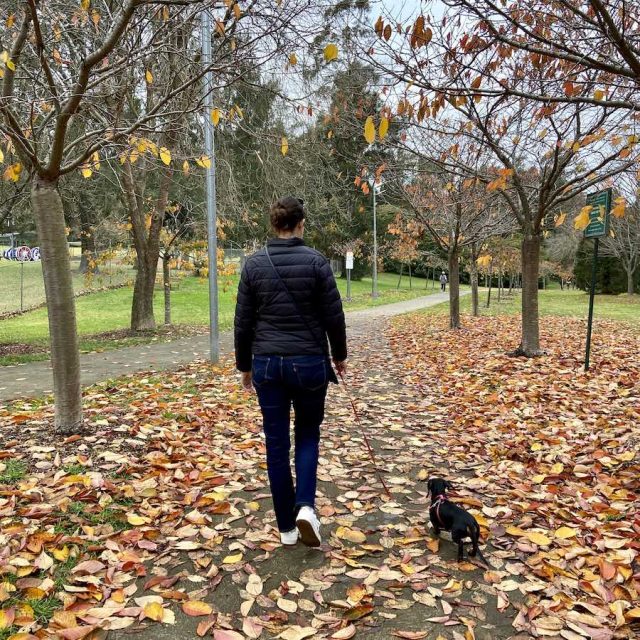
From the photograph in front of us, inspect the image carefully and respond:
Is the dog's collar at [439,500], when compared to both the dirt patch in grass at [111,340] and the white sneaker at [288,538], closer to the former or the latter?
the white sneaker at [288,538]

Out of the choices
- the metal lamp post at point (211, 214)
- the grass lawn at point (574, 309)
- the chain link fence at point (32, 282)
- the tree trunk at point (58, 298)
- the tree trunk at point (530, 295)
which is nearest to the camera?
the tree trunk at point (58, 298)

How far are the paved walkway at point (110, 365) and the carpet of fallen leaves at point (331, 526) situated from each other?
6.08 ft

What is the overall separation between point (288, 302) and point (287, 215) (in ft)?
1.72

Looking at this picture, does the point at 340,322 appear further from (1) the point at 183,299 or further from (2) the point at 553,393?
(1) the point at 183,299

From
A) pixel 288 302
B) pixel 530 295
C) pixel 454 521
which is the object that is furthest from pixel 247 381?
pixel 530 295

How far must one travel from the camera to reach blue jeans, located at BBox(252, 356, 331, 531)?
289cm

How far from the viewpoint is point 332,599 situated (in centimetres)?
262

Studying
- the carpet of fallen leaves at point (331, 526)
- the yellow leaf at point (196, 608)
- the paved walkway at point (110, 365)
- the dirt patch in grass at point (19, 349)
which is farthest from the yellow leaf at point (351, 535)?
the dirt patch in grass at point (19, 349)

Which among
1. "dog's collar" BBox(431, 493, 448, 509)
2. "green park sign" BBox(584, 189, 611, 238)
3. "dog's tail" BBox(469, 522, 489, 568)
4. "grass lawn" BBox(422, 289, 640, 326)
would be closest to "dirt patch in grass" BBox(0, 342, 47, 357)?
"dog's collar" BBox(431, 493, 448, 509)

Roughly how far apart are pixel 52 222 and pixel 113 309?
65.4 feet

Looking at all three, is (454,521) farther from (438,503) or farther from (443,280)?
(443,280)

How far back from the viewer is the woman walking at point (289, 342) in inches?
114

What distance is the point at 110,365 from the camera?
9102 millimetres

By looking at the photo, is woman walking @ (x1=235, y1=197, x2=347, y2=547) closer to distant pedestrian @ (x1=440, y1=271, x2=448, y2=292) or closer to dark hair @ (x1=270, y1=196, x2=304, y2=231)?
dark hair @ (x1=270, y1=196, x2=304, y2=231)
